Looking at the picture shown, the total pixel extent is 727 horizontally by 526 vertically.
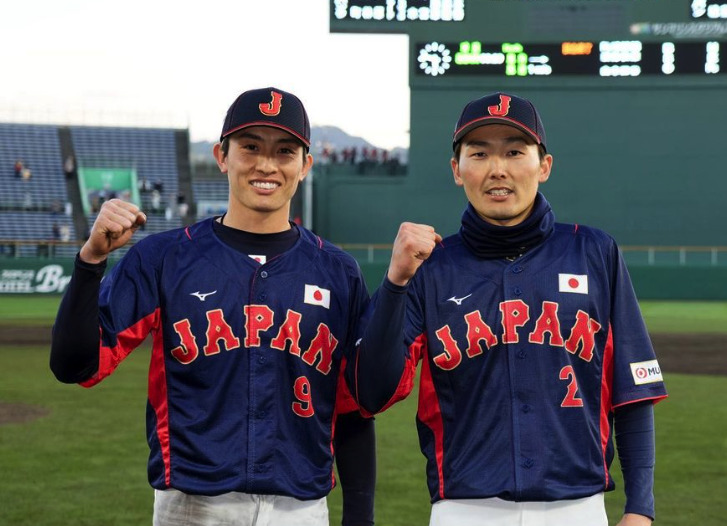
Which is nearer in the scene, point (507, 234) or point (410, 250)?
point (410, 250)

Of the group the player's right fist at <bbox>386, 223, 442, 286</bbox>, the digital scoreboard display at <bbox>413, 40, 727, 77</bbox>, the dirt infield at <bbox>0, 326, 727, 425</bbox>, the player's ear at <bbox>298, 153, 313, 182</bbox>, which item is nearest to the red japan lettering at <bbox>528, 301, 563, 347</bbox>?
the player's right fist at <bbox>386, 223, 442, 286</bbox>

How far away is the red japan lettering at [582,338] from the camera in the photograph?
2.96 meters

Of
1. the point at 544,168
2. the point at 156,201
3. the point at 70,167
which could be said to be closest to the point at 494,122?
the point at 544,168

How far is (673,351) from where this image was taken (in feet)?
50.3

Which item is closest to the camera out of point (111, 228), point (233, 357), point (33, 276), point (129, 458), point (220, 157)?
point (111, 228)

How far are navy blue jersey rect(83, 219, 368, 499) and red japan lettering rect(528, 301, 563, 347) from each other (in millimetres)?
582

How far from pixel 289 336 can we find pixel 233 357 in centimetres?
18

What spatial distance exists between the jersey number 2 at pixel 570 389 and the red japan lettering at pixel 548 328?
0.24 ft

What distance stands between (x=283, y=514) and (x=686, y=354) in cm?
1291

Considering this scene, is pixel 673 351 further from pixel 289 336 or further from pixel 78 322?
pixel 78 322

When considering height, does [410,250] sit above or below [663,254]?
above

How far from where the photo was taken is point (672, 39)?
29.8 m

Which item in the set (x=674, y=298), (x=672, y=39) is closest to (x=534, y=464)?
(x=674, y=298)

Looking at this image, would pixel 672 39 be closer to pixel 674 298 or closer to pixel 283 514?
pixel 674 298
